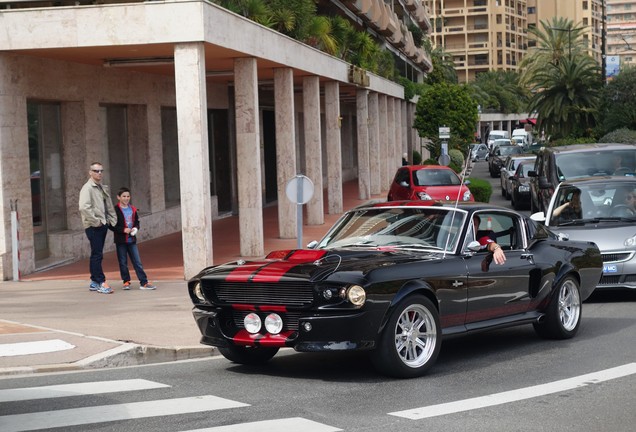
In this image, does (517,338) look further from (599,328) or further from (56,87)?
(56,87)

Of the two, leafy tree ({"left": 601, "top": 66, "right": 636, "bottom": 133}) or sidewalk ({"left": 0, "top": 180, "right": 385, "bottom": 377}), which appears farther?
leafy tree ({"left": 601, "top": 66, "right": 636, "bottom": 133})

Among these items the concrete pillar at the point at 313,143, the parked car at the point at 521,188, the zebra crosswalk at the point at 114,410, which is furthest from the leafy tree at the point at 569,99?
the zebra crosswalk at the point at 114,410

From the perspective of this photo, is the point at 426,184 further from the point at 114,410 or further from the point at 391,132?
the point at 114,410

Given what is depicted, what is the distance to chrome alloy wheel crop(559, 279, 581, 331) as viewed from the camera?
1195cm

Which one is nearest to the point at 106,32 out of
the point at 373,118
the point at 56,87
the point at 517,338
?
the point at 56,87

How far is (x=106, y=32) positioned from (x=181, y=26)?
1283mm

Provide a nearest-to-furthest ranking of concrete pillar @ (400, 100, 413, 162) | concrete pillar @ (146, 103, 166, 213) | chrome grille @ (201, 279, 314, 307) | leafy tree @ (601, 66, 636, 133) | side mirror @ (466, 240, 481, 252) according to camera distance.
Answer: chrome grille @ (201, 279, 314, 307)
side mirror @ (466, 240, 481, 252)
concrete pillar @ (146, 103, 166, 213)
leafy tree @ (601, 66, 636, 133)
concrete pillar @ (400, 100, 413, 162)

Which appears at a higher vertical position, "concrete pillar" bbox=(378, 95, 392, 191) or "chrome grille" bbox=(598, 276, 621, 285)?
"concrete pillar" bbox=(378, 95, 392, 191)

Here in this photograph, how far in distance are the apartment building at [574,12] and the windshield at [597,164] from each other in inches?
5366

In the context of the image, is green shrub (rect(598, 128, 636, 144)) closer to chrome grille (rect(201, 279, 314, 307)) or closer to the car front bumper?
chrome grille (rect(201, 279, 314, 307))

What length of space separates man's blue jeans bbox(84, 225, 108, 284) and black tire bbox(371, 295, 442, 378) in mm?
8101

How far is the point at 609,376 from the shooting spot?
9656mm

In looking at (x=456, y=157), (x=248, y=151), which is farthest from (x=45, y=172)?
(x=456, y=157)

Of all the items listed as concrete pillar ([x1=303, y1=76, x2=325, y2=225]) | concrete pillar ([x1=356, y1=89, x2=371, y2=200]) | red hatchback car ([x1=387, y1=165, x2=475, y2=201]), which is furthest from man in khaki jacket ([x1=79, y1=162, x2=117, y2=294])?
concrete pillar ([x1=356, y1=89, x2=371, y2=200])
